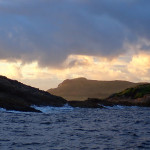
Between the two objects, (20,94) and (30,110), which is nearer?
(30,110)

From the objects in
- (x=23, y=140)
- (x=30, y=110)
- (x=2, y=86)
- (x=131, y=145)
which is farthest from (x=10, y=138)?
(x=2, y=86)

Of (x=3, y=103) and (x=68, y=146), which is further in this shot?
(x=3, y=103)

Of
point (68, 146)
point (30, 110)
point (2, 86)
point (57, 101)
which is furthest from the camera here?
point (57, 101)

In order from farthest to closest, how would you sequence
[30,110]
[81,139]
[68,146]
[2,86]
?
[2,86]
[30,110]
[81,139]
[68,146]

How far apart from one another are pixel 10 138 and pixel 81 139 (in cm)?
591

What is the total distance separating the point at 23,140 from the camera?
81.0 feet

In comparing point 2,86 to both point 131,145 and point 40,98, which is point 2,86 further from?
point 131,145

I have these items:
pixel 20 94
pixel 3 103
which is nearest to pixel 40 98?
pixel 20 94

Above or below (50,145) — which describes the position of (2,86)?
above

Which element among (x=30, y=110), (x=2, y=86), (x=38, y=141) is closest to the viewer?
(x=38, y=141)

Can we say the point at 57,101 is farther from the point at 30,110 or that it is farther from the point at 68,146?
the point at 68,146

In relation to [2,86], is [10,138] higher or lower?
lower

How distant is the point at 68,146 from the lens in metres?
22.3

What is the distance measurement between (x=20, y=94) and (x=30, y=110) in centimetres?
3990
